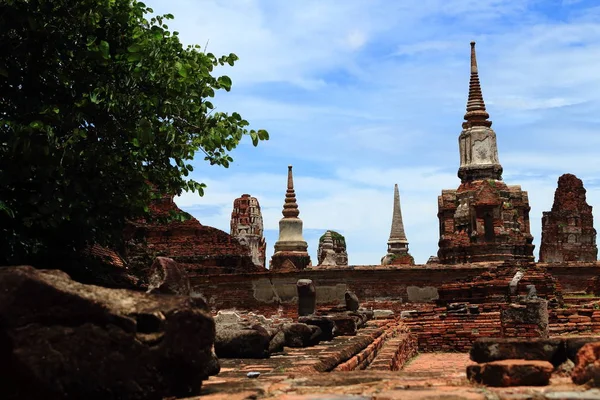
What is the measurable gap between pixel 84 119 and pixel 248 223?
23285 millimetres

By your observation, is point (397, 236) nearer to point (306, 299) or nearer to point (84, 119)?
point (306, 299)

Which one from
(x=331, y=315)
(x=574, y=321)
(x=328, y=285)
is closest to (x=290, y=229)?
(x=328, y=285)

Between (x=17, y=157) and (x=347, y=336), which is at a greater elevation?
(x=17, y=157)

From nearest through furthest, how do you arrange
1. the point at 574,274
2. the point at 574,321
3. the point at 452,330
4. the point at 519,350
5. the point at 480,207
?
the point at 519,350, the point at 574,321, the point at 452,330, the point at 574,274, the point at 480,207

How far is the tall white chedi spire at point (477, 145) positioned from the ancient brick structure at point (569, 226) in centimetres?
393

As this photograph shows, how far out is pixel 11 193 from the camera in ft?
25.6

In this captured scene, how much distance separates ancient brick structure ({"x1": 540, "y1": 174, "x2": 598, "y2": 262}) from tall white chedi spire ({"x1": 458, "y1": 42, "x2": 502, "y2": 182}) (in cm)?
393

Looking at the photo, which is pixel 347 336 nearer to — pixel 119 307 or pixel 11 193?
pixel 11 193

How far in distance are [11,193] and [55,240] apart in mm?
831

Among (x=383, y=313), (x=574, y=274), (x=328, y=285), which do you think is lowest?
(x=383, y=313)

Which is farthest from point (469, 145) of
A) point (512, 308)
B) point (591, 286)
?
point (512, 308)

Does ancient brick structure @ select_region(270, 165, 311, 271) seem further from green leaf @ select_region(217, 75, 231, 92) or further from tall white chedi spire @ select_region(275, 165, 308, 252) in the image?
green leaf @ select_region(217, 75, 231, 92)

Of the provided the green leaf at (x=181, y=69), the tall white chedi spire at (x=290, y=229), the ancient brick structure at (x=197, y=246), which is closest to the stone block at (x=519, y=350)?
the green leaf at (x=181, y=69)

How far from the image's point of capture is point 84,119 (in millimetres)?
7914
